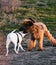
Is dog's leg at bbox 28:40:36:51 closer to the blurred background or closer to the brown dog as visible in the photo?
the brown dog

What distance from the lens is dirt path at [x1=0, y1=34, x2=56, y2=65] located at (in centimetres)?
1327

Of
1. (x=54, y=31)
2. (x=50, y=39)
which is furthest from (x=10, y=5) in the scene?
(x=50, y=39)

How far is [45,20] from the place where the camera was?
73.8ft

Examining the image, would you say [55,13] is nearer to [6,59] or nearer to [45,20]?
[45,20]

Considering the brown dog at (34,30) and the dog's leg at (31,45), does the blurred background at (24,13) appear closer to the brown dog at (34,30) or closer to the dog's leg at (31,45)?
the dog's leg at (31,45)

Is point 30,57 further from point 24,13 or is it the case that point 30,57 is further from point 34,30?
point 24,13

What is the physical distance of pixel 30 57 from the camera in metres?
14.0

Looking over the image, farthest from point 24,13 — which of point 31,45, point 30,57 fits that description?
point 30,57

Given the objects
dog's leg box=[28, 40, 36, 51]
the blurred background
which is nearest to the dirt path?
dog's leg box=[28, 40, 36, 51]

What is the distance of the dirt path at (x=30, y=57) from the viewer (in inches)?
523

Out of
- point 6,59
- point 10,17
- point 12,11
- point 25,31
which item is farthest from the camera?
point 12,11

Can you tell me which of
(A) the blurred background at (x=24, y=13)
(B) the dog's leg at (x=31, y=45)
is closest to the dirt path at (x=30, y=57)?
(B) the dog's leg at (x=31, y=45)

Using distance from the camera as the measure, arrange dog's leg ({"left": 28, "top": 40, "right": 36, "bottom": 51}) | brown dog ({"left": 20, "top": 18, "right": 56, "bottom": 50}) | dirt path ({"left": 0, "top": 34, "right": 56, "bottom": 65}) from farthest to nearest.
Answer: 1. dog's leg ({"left": 28, "top": 40, "right": 36, "bottom": 51})
2. brown dog ({"left": 20, "top": 18, "right": 56, "bottom": 50})
3. dirt path ({"left": 0, "top": 34, "right": 56, "bottom": 65})

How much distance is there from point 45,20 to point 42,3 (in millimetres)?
5780
